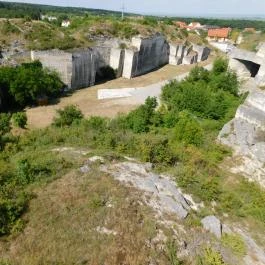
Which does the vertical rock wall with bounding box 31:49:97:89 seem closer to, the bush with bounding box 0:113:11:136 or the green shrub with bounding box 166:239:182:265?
the bush with bounding box 0:113:11:136

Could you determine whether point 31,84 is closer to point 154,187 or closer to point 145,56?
point 154,187

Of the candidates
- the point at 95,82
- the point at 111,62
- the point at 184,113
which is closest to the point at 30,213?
the point at 184,113

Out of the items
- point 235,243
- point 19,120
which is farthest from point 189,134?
point 19,120

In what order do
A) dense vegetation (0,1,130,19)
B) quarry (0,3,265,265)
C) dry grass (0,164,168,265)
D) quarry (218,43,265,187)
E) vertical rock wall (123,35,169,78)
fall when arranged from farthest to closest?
1. dense vegetation (0,1,130,19)
2. vertical rock wall (123,35,169,78)
3. quarry (218,43,265,187)
4. quarry (0,3,265,265)
5. dry grass (0,164,168,265)

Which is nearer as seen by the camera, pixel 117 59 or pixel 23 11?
pixel 117 59

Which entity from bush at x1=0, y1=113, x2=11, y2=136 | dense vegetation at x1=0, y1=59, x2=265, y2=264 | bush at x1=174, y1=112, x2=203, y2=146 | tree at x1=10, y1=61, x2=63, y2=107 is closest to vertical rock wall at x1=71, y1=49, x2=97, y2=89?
tree at x1=10, y1=61, x2=63, y2=107

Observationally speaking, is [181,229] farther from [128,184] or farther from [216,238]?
[128,184]

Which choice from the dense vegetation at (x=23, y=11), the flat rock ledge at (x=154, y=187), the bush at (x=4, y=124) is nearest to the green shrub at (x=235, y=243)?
the flat rock ledge at (x=154, y=187)
